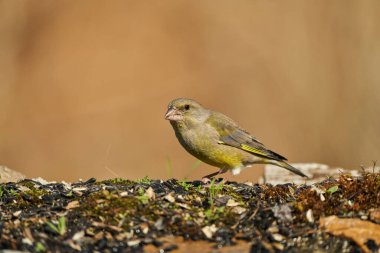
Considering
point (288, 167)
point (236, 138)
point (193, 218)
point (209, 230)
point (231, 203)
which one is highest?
point (236, 138)

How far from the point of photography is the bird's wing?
10531mm

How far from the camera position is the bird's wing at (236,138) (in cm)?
1053

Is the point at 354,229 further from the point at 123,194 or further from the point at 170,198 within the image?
the point at 123,194

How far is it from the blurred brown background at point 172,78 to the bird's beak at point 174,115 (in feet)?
22.7

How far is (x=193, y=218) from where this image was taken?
698cm

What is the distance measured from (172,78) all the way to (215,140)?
8.94m

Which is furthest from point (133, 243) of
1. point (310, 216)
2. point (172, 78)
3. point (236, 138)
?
point (172, 78)

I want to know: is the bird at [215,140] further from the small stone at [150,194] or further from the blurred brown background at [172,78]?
the blurred brown background at [172,78]

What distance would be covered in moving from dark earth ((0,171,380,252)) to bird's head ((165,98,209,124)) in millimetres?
2617

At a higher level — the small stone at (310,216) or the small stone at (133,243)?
the small stone at (310,216)

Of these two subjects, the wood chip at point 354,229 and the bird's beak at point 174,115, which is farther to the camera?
the bird's beak at point 174,115

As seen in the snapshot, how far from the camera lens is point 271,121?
18.7 m

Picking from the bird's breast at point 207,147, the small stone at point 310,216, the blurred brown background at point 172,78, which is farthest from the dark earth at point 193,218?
the blurred brown background at point 172,78

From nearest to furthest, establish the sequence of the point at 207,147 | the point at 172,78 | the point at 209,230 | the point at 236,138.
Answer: the point at 209,230 → the point at 207,147 → the point at 236,138 → the point at 172,78
